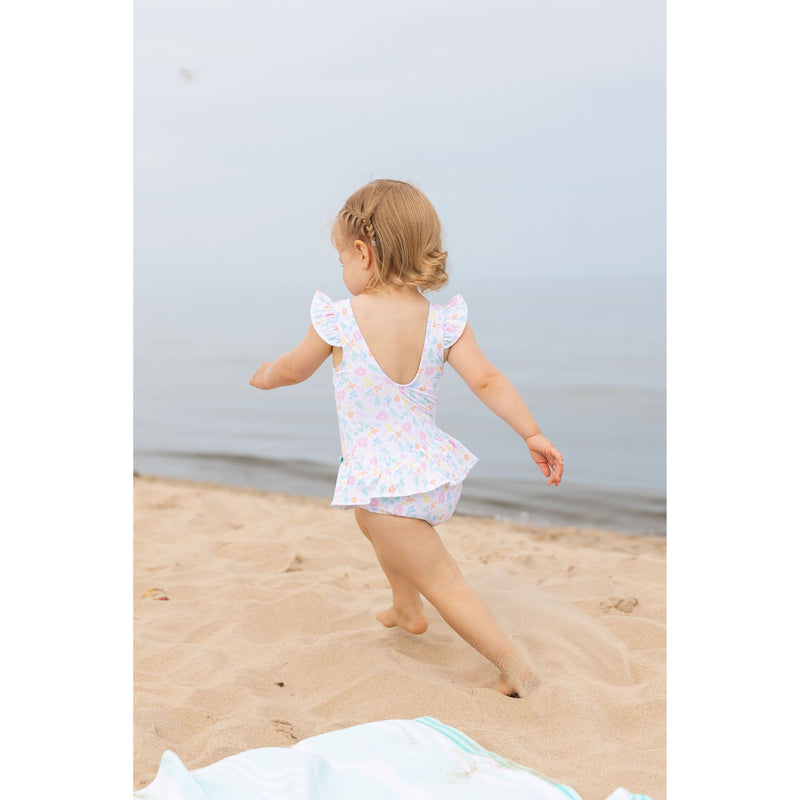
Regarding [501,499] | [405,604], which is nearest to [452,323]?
[405,604]

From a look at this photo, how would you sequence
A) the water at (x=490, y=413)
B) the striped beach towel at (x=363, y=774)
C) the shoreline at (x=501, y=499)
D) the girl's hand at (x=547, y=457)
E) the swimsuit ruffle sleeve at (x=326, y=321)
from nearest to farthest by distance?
the striped beach towel at (x=363, y=774) < the girl's hand at (x=547, y=457) < the swimsuit ruffle sleeve at (x=326, y=321) < the shoreline at (x=501, y=499) < the water at (x=490, y=413)

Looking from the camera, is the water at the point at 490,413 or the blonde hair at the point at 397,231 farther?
the water at the point at 490,413

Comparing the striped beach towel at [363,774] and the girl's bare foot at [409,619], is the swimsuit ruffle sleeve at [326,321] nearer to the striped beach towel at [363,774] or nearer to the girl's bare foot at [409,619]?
the girl's bare foot at [409,619]

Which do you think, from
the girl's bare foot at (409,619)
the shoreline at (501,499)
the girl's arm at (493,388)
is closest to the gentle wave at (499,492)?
the shoreline at (501,499)

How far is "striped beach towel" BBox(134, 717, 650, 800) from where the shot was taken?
168cm

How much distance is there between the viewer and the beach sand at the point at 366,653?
1999 millimetres

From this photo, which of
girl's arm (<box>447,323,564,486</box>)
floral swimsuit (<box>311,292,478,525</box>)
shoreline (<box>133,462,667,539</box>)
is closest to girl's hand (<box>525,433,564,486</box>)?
girl's arm (<box>447,323,564,486</box>)

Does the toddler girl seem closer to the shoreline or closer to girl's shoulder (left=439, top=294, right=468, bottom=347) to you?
girl's shoulder (left=439, top=294, right=468, bottom=347)

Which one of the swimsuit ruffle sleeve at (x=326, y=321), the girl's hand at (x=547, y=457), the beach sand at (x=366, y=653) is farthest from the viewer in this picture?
the swimsuit ruffle sleeve at (x=326, y=321)

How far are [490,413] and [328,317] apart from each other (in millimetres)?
5842

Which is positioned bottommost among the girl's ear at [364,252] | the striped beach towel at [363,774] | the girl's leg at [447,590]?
the striped beach towel at [363,774]
